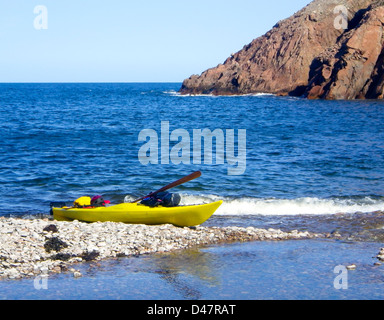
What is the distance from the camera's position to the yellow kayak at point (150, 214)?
14945 mm

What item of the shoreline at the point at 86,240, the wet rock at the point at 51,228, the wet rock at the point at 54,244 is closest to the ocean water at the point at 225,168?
the shoreline at the point at 86,240

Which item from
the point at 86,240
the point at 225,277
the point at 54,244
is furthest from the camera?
the point at 86,240

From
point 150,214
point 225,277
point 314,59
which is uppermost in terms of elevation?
point 314,59

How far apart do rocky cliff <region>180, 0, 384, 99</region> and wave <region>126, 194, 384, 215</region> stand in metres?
57.2

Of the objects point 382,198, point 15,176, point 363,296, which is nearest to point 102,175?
point 15,176

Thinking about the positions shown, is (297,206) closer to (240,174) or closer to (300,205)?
(300,205)

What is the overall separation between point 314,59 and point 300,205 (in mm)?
73574

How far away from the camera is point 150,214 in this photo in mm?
15305

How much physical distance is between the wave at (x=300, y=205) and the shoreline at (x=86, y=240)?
361cm

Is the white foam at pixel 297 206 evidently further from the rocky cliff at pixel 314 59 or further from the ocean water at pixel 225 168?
the rocky cliff at pixel 314 59

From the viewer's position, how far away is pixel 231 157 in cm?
2961

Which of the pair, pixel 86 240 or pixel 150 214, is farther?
pixel 150 214

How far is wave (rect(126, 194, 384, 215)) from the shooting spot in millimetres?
18812

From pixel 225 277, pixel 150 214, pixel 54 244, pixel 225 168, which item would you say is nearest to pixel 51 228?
pixel 54 244
